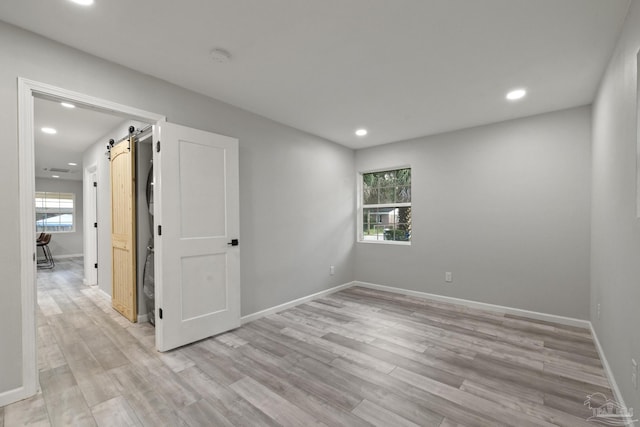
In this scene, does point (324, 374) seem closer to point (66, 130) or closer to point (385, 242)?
point (385, 242)

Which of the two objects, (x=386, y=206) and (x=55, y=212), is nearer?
(x=386, y=206)

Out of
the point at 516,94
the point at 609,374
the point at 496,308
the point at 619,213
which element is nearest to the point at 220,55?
the point at 516,94

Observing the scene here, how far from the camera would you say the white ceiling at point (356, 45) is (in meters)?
Answer: 1.74

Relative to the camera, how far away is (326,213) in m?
4.58

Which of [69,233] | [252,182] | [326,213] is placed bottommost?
[69,233]

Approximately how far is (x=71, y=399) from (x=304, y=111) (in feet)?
10.8

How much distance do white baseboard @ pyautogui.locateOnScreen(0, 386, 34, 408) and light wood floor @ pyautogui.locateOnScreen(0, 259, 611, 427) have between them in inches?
2.4

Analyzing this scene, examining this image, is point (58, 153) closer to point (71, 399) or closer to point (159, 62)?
point (159, 62)

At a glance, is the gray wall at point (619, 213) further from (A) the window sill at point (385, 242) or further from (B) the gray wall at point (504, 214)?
(A) the window sill at point (385, 242)

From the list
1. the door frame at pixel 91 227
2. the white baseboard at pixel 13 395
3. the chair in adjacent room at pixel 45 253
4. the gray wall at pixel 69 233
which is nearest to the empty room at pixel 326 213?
the white baseboard at pixel 13 395

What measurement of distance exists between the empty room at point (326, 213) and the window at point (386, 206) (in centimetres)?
5

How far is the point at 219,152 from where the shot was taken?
2988mm

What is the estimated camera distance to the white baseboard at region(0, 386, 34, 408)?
1829 millimetres

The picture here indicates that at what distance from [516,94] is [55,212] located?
12087 millimetres
